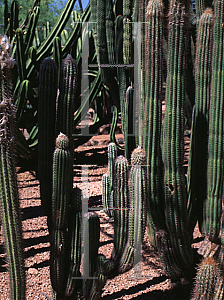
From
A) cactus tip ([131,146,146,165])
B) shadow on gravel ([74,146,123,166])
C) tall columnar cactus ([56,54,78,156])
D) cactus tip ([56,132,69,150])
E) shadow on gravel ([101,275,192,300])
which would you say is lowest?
shadow on gravel ([101,275,192,300])

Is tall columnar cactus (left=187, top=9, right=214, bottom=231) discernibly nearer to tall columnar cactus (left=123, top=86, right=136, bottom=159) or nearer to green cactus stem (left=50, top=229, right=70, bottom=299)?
tall columnar cactus (left=123, top=86, right=136, bottom=159)

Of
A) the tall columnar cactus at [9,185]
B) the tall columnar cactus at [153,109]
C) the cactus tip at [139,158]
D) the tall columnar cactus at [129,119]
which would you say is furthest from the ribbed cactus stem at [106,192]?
the tall columnar cactus at [9,185]

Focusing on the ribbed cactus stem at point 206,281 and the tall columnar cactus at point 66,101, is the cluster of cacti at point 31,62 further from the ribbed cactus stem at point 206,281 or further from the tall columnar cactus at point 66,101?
the ribbed cactus stem at point 206,281

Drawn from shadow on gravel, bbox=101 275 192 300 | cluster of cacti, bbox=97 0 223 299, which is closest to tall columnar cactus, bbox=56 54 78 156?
cluster of cacti, bbox=97 0 223 299

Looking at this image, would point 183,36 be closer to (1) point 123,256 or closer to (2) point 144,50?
(2) point 144,50

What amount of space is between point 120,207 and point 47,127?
0.85 m

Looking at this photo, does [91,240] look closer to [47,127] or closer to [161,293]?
[47,127]

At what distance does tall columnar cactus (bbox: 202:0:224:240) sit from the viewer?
2.74m

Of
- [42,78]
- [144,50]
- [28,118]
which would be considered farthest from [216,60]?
[28,118]

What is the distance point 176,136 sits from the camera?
260 cm

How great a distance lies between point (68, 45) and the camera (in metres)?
6.38

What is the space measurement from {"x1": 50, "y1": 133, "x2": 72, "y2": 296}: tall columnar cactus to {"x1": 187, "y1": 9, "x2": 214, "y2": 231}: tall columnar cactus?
1178mm

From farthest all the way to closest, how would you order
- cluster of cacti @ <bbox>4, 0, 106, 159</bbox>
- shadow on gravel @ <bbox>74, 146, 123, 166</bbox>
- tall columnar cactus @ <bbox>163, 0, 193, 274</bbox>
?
shadow on gravel @ <bbox>74, 146, 123, 166</bbox>
cluster of cacti @ <bbox>4, 0, 106, 159</bbox>
tall columnar cactus @ <bbox>163, 0, 193, 274</bbox>

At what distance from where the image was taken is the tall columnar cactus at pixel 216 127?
274cm
